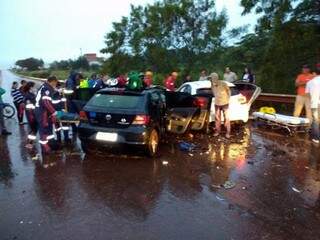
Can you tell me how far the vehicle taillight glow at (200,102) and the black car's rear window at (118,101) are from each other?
290 cm

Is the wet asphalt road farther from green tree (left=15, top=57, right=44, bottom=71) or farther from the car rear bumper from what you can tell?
green tree (left=15, top=57, right=44, bottom=71)

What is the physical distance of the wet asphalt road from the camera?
518 centimetres

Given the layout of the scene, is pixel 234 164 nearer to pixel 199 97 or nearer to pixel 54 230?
pixel 199 97

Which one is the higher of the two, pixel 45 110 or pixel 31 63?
pixel 31 63

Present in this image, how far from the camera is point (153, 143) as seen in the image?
8.79 meters

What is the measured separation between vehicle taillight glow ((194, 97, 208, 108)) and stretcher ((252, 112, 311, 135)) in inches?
105

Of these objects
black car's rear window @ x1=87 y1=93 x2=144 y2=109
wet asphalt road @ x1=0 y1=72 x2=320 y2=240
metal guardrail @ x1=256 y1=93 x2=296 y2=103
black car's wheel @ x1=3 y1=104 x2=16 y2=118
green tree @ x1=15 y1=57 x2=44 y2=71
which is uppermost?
green tree @ x1=15 y1=57 x2=44 y2=71

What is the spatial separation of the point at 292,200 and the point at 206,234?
2.02 metres

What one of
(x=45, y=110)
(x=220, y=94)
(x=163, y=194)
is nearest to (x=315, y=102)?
(x=220, y=94)

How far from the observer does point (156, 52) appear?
26.9m

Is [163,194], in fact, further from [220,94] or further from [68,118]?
[220,94]

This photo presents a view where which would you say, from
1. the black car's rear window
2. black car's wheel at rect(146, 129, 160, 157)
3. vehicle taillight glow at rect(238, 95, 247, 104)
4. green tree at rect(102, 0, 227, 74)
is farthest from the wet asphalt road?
green tree at rect(102, 0, 227, 74)

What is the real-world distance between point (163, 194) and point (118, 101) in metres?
2.64

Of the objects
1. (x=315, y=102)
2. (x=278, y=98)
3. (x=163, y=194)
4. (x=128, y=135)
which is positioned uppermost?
(x=315, y=102)
